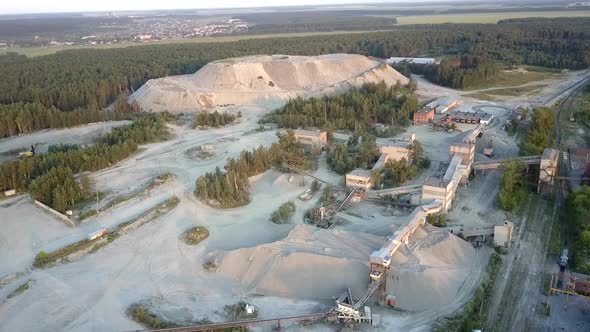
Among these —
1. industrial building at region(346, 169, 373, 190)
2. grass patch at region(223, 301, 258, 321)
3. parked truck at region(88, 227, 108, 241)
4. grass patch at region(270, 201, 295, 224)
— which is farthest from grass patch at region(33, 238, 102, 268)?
industrial building at region(346, 169, 373, 190)

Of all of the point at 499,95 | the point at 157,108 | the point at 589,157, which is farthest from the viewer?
the point at 499,95

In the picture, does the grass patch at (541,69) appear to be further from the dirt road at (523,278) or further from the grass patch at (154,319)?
the grass patch at (154,319)

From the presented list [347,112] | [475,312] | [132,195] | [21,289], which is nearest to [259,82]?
[347,112]

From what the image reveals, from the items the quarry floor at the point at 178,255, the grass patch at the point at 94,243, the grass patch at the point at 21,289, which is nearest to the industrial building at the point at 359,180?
the quarry floor at the point at 178,255

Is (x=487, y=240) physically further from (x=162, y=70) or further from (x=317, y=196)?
(x=162, y=70)

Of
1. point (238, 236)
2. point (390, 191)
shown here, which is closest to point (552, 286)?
point (390, 191)

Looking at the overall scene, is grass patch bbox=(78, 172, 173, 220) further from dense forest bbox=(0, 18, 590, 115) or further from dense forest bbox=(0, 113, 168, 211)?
dense forest bbox=(0, 18, 590, 115)
